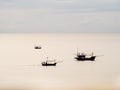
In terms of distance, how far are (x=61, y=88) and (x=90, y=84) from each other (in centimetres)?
434

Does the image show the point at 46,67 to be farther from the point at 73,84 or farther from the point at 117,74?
the point at 73,84

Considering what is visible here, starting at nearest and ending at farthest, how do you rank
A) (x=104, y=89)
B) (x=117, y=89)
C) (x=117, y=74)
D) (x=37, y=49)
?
(x=117, y=89) < (x=104, y=89) < (x=117, y=74) < (x=37, y=49)

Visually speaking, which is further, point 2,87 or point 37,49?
point 37,49

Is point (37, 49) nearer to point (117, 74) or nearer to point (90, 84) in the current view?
point (117, 74)

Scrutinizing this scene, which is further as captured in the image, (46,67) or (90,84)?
(46,67)

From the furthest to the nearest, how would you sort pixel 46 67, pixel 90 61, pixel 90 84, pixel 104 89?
pixel 90 61, pixel 46 67, pixel 90 84, pixel 104 89

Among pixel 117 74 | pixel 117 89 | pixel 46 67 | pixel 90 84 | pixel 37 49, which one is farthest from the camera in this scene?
pixel 37 49

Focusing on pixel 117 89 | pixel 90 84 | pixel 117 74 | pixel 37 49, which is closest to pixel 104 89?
pixel 117 89

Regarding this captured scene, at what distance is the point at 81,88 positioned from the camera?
35.7 meters

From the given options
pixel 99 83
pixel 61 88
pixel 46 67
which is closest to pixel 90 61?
pixel 46 67

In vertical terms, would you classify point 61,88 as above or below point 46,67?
below

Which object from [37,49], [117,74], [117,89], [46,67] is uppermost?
[37,49]

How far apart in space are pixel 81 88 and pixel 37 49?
82.4 metres

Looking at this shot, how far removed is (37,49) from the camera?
4628 inches
